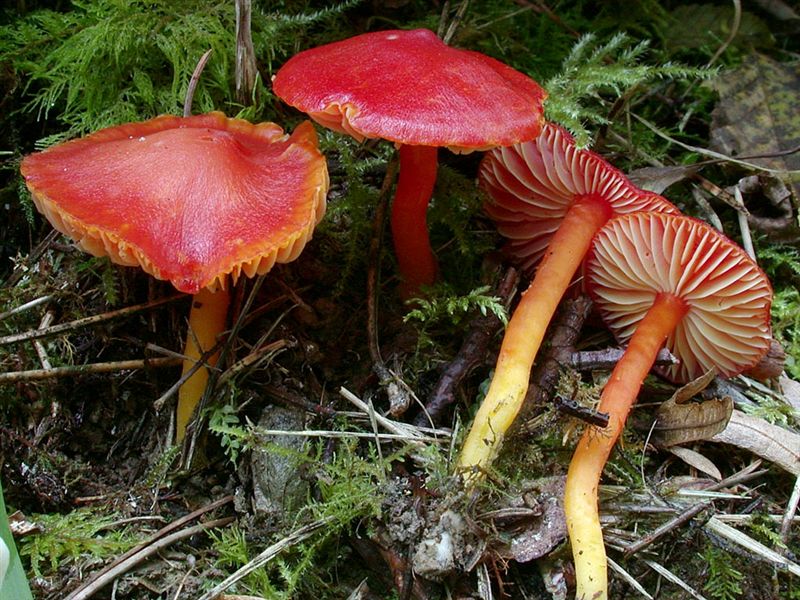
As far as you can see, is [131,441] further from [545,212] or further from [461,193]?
[545,212]

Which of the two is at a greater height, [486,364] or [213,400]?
[486,364]

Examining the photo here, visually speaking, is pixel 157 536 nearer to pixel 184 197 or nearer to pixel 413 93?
pixel 184 197

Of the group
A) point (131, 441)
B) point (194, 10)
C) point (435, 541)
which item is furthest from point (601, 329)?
point (194, 10)

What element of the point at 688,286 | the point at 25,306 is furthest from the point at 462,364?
the point at 25,306

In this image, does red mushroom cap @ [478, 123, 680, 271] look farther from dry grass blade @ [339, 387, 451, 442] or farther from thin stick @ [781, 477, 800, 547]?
thin stick @ [781, 477, 800, 547]

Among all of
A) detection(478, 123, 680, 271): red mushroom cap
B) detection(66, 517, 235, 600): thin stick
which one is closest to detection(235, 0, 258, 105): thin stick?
detection(478, 123, 680, 271): red mushroom cap

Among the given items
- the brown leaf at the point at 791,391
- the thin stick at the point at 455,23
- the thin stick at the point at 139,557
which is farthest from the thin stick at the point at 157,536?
the brown leaf at the point at 791,391

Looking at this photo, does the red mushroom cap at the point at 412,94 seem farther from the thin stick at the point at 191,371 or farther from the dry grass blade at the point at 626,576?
the dry grass blade at the point at 626,576
